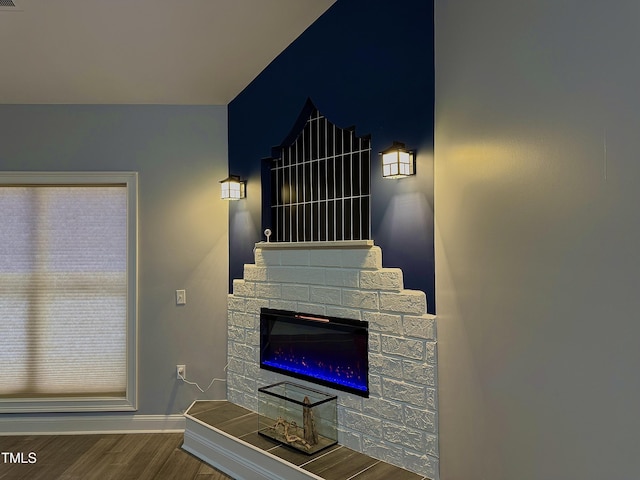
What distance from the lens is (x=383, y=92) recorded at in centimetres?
240

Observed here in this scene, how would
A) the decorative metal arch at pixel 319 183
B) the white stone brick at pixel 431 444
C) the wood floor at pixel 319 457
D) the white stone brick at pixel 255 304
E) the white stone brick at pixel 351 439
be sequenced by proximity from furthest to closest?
the white stone brick at pixel 255 304
the decorative metal arch at pixel 319 183
the white stone brick at pixel 351 439
the wood floor at pixel 319 457
the white stone brick at pixel 431 444

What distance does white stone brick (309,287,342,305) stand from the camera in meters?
2.67

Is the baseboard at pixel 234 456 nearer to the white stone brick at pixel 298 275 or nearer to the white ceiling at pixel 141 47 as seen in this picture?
the white stone brick at pixel 298 275

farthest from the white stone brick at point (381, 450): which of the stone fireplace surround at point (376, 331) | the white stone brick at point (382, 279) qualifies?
the white stone brick at point (382, 279)

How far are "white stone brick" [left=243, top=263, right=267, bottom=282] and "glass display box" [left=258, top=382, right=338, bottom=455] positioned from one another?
79 cm

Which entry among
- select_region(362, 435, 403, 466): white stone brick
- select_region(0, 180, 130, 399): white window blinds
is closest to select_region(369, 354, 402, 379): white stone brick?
select_region(362, 435, 403, 466): white stone brick

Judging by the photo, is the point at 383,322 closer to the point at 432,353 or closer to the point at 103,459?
the point at 432,353

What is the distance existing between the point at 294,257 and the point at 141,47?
1658mm

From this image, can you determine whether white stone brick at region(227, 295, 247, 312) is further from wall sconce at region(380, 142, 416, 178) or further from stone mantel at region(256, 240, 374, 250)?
wall sconce at region(380, 142, 416, 178)

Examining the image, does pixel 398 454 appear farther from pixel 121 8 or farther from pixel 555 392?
pixel 121 8

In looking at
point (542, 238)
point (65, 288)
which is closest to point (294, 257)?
point (542, 238)

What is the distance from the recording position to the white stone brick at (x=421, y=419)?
2137 mm

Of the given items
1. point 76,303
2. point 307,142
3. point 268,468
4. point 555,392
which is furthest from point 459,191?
point 76,303

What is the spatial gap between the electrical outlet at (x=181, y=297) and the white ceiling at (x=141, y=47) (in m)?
1.50
